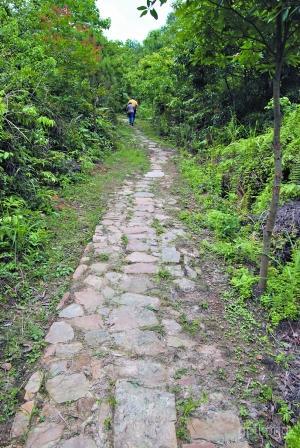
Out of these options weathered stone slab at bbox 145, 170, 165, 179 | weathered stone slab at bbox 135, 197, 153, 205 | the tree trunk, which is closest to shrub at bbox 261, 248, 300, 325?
the tree trunk

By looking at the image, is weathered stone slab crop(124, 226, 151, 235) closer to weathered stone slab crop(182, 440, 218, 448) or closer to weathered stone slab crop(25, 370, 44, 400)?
weathered stone slab crop(25, 370, 44, 400)

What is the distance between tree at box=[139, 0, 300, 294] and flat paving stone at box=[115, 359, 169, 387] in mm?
1698

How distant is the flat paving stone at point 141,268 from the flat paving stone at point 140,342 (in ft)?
3.24

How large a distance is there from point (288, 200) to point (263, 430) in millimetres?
3040

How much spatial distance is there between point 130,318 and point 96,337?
1.18 ft

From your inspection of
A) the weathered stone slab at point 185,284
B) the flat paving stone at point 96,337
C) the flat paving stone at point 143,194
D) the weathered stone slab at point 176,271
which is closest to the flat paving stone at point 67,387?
the flat paving stone at point 96,337

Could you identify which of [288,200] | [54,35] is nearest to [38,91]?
[54,35]

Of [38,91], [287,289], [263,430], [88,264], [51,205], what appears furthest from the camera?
[38,91]

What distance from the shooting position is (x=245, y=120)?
832cm

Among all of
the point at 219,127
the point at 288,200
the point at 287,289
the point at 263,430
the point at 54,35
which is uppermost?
the point at 54,35

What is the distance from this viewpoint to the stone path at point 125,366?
198 centimetres

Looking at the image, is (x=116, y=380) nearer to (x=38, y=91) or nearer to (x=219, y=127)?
(x=38, y=91)

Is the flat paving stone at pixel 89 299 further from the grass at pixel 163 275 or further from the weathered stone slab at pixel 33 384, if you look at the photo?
the weathered stone slab at pixel 33 384

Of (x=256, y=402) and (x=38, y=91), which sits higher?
(x=38, y=91)
